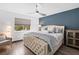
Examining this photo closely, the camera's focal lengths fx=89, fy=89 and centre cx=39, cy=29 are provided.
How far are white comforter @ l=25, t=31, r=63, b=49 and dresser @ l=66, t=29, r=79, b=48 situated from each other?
19 cm

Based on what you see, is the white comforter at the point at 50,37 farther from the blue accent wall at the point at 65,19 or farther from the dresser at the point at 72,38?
the blue accent wall at the point at 65,19

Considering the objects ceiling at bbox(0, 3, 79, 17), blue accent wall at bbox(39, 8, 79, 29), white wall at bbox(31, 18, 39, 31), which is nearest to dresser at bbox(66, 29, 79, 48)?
blue accent wall at bbox(39, 8, 79, 29)

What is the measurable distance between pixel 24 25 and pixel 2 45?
67 centimetres

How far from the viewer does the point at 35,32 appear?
6.97 feet

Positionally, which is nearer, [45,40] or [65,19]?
[45,40]

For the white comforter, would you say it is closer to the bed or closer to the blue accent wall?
the bed

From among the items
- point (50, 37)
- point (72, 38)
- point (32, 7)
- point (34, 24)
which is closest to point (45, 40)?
point (50, 37)

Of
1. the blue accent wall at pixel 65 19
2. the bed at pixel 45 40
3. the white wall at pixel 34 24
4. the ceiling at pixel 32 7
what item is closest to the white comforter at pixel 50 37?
the bed at pixel 45 40

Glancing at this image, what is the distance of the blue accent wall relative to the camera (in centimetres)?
207

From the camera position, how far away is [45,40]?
2.01 m

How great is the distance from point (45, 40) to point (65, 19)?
2.29 ft

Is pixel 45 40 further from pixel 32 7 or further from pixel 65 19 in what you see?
pixel 32 7
